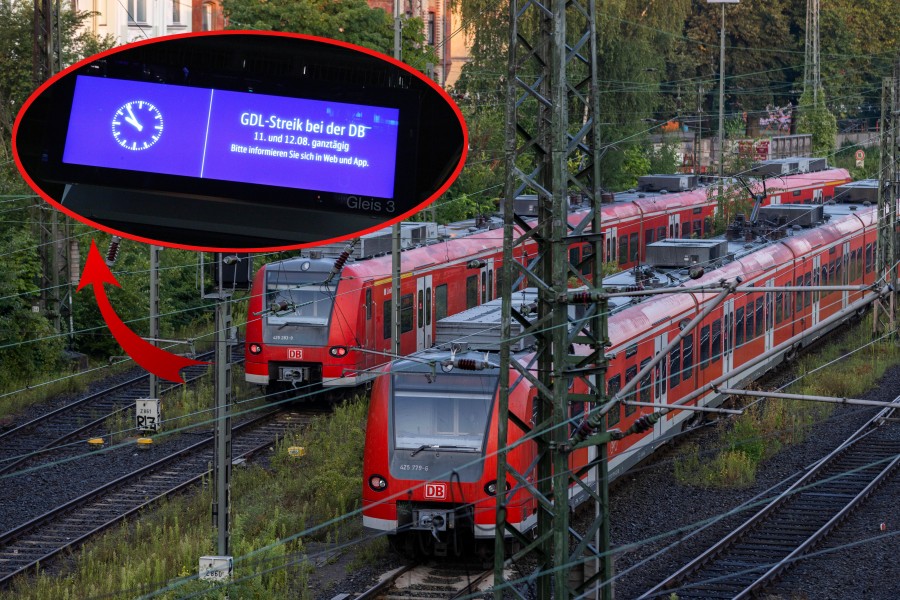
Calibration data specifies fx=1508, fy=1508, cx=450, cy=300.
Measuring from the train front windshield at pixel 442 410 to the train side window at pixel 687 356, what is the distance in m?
6.57

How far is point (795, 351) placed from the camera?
31422mm

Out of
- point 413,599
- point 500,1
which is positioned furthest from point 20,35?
point 413,599

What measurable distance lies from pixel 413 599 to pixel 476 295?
1290 cm

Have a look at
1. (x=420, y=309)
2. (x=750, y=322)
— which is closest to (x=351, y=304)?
(x=420, y=309)

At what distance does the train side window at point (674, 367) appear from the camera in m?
22.3

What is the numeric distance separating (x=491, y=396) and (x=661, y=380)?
213 inches

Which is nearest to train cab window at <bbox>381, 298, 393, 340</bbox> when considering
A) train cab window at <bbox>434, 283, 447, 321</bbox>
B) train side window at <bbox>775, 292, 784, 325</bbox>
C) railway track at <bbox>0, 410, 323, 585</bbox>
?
train cab window at <bbox>434, 283, 447, 321</bbox>

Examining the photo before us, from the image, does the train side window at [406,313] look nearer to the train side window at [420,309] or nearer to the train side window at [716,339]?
the train side window at [420,309]

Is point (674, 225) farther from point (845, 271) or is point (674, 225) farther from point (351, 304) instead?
point (351, 304)

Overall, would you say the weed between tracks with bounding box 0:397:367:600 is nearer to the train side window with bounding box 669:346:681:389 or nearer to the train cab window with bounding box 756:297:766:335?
the train side window with bounding box 669:346:681:389

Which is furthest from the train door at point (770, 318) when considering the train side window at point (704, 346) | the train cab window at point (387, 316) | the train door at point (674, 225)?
the train door at point (674, 225)

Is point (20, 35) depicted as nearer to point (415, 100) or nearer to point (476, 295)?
point (476, 295)

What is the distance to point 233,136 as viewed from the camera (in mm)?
13461

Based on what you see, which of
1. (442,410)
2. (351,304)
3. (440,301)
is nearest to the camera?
(442,410)
